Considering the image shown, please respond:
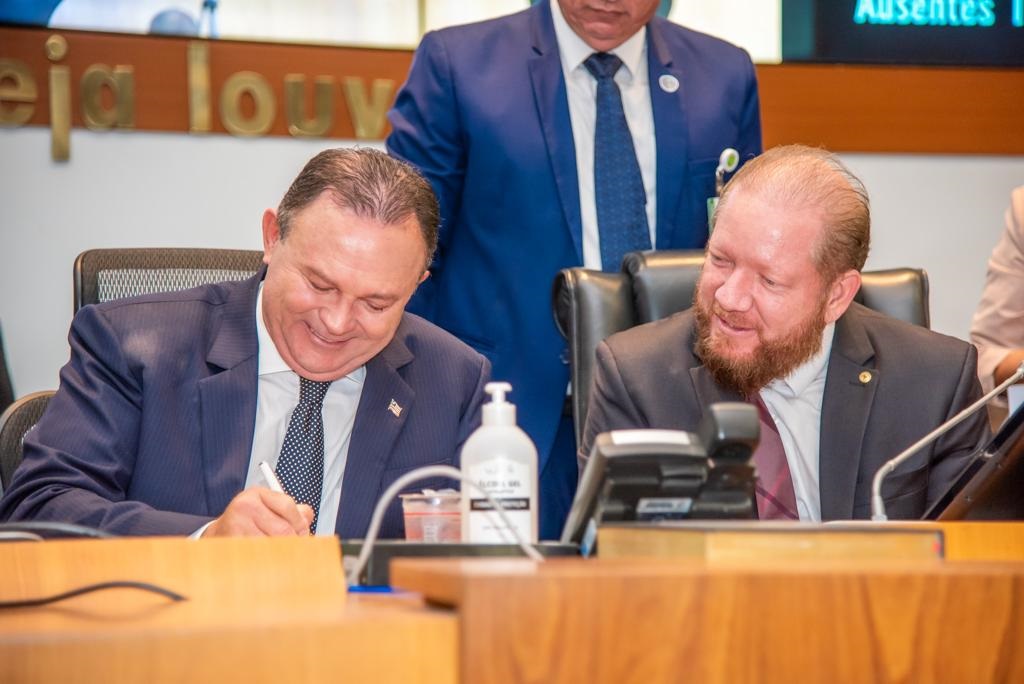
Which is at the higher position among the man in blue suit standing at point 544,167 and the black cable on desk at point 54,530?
the man in blue suit standing at point 544,167

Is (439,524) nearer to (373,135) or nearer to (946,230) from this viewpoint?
(373,135)

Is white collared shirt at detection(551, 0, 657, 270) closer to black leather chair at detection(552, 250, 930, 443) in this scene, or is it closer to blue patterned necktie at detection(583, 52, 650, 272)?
blue patterned necktie at detection(583, 52, 650, 272)

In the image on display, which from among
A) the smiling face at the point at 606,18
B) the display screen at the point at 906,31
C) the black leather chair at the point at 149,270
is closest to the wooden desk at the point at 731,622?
the black leather chair at the point at 149,270

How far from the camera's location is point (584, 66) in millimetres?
3418

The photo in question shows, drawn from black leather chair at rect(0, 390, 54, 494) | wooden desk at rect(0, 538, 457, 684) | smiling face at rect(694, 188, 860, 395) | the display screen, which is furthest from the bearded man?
the display screen

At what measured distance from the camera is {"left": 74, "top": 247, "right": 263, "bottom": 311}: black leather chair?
280 centimetres

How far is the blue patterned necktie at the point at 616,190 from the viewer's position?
10.8 feet

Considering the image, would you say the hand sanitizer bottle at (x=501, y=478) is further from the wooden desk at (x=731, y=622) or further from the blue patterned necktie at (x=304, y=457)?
the blue patterned necktie at (x=304, y=457)

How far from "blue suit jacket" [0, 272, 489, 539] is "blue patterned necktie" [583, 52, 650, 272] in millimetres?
930

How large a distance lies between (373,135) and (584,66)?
3.32ft

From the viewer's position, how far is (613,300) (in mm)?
2727

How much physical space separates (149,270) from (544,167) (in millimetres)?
982

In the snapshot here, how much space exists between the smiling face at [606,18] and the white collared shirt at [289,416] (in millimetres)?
1270

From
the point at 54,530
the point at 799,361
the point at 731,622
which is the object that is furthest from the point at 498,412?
the point at 799,361
